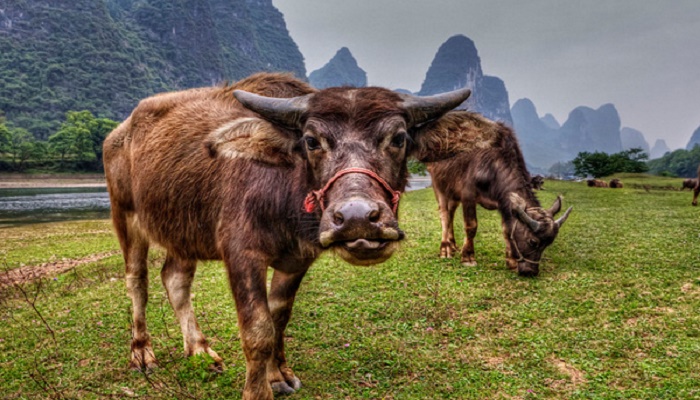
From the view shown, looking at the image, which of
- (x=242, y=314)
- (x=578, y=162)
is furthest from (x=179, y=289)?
(x=578, y=162)

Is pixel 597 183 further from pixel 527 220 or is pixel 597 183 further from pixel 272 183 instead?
pixel 272 183

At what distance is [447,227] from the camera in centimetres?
912

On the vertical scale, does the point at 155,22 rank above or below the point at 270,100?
above

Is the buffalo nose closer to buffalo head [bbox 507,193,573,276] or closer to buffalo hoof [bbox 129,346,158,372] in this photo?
buffalo hoof [bbox 129,346,158,372]

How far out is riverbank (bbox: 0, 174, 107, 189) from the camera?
53.5m

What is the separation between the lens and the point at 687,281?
20.3 ft

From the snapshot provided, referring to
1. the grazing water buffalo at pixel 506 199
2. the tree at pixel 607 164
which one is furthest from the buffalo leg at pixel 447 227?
the tree at pixel 607 164

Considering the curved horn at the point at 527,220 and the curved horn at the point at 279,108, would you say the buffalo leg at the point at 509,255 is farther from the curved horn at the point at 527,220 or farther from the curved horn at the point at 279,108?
the curved horn at the point at 279,108

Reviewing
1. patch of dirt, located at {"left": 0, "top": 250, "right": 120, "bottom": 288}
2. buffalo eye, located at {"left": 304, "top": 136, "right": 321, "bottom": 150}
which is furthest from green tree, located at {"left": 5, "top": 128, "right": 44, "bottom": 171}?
buffalo eye, located at {"left": 304, "top": 136, "right": 321, "bottom": 150}

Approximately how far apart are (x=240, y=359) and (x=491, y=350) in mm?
2726

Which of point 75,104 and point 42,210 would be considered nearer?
point 42,210

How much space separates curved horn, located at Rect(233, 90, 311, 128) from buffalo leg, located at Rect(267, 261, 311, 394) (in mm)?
1387

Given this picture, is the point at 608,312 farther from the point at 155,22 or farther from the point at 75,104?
the point at 155,22

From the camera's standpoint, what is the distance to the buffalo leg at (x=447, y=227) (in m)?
8.91
